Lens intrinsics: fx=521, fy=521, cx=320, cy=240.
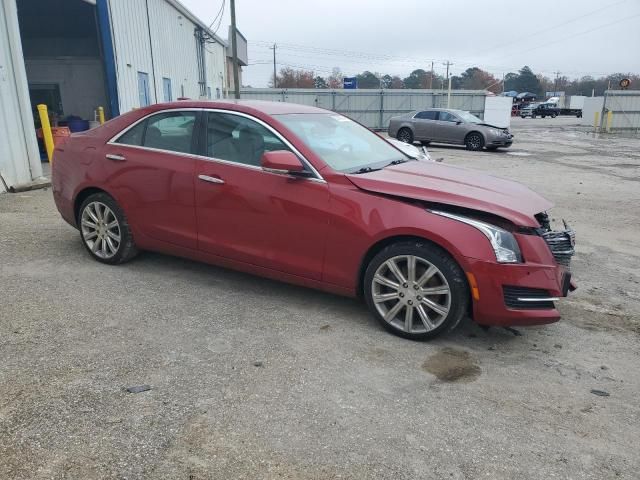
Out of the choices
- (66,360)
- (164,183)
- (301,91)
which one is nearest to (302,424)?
(66,360)

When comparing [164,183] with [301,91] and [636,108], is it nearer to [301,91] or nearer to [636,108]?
[301,91]

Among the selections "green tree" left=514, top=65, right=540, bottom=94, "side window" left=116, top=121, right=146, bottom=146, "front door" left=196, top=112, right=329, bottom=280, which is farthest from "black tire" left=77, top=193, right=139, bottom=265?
"green tree" left=514, top=65, right=540, bottom=94

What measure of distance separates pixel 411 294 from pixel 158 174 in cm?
246

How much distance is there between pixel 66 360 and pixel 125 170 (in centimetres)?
204

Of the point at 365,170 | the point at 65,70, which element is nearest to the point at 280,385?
the point at 365,170

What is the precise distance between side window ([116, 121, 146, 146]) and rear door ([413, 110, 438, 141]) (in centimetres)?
1751

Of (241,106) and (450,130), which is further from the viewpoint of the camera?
(450,130)

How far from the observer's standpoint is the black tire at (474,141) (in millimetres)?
19781

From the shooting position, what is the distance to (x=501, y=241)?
3.44 meters

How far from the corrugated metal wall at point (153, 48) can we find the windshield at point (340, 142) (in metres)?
11.4

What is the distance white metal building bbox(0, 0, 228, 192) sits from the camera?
1408 centimetres

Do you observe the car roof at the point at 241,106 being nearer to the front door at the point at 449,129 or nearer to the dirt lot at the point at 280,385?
the dirt lot at the point at 280,385

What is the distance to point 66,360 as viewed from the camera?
10.8ft

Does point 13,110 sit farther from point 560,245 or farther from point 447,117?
point 447,117
